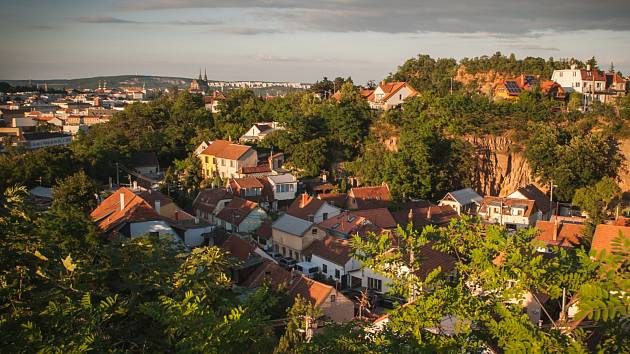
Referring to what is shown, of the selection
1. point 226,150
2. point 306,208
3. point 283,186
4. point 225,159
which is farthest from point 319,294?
point 226,150

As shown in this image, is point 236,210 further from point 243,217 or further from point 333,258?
point 333,258

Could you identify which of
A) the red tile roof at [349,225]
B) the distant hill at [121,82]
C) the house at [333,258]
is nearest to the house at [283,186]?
the red tile roof at [349,225]

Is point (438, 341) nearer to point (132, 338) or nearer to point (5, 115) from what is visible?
point (132, 338)

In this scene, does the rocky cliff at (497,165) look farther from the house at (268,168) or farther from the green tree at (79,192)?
the green tree at (79,192)

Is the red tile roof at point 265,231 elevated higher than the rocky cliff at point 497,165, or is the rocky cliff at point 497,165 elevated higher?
the rocky cliff at point 497,165

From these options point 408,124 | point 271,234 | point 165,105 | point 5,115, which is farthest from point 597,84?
point 5,115

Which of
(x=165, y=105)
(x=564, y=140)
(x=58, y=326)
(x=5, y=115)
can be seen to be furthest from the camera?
(x=5, y=115)

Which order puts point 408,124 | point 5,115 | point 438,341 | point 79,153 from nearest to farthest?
point 438,341 < point 79,153 < point 408,124 < point 5,115
